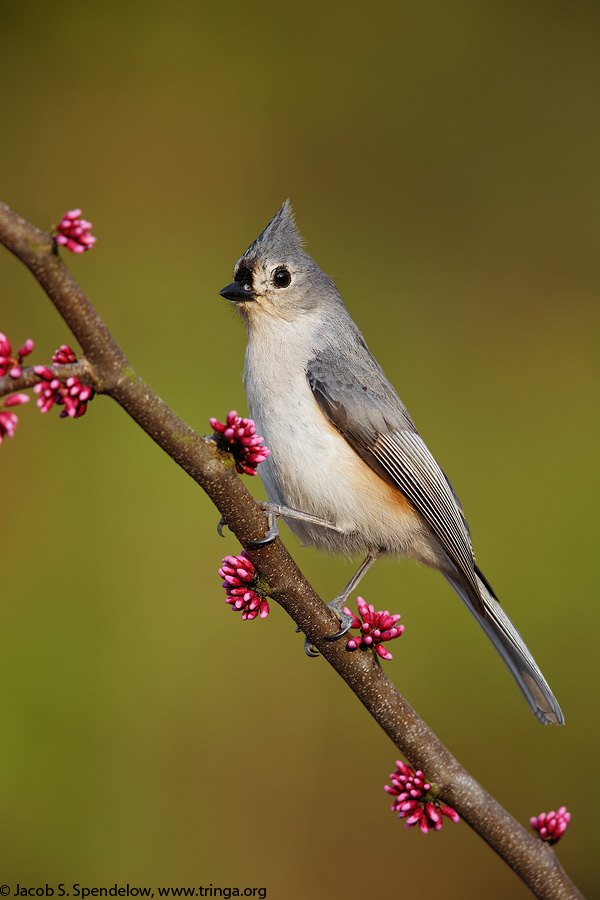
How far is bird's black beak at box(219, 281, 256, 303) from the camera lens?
212cm

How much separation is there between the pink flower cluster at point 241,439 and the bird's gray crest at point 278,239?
1086 millimetres

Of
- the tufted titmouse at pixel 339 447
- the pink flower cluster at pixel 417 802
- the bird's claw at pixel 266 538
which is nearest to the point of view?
the bird's claw at pixel 266 538

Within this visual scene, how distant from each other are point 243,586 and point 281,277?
106cm

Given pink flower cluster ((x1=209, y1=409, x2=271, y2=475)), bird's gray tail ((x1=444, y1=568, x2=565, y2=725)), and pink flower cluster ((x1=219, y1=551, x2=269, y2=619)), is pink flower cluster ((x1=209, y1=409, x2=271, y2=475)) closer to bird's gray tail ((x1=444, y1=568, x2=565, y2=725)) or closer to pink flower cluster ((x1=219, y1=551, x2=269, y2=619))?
pink flower cluster ((x1=219, y1=551, x2=269, y2=619))

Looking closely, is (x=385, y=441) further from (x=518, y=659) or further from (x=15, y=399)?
(x=15, y=399)

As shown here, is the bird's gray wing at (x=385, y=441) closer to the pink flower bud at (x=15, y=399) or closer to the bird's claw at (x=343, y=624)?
the bird's claw at (x=343, y=624)

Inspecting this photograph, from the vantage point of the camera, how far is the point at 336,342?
2.17m

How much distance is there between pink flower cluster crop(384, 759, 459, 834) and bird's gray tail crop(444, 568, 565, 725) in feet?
1.82

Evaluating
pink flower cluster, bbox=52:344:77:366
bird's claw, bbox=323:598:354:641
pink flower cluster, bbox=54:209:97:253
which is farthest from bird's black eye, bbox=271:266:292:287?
pink flower cluster, bbox=54:209:97:253

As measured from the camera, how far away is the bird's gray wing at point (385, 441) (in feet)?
6.49

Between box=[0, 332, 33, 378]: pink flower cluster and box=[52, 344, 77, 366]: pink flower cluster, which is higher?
box=[52, 344, 77, 366]: pink flower cluster

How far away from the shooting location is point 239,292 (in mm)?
2133

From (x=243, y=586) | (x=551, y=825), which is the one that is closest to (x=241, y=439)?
(x=243, y=586)

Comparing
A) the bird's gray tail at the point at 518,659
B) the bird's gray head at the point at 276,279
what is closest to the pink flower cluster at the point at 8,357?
the bird's gray head at the point at 276,279
